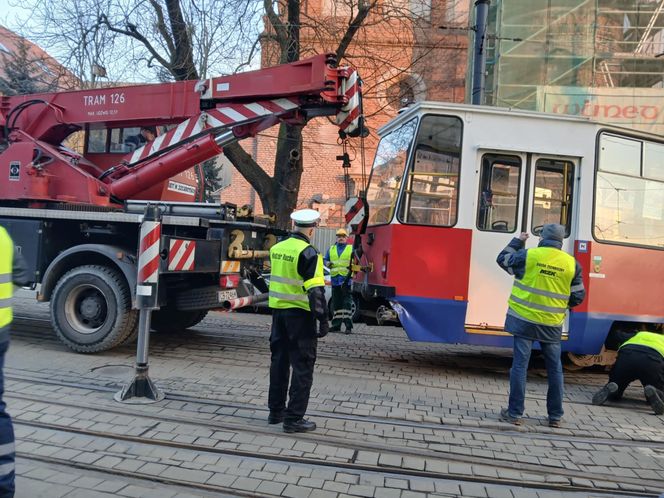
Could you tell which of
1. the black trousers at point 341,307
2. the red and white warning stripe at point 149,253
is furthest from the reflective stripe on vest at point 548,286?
the black trousers at point 341,307

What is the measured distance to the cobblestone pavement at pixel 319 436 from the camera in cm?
365

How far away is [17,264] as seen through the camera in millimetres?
2988

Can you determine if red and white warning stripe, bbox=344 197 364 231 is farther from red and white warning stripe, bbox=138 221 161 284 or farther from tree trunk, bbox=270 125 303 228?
tree trunk, bbox=270 125 303 228

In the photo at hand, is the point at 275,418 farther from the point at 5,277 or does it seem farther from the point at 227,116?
the point at 227,116

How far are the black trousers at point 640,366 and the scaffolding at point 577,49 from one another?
11464mm

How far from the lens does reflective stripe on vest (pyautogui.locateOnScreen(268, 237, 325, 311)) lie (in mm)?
4441

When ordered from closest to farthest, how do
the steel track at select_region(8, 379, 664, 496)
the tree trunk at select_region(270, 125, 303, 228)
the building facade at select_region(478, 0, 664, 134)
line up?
the steel track at select_region(8, 379, 664, 496) < the tree trunk at select_region(270, 125, 303, 228) < the building facade at select_region(478, 0, 664, 134)

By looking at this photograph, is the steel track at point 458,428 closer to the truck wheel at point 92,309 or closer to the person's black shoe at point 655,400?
the person's black shoe at point 655,400

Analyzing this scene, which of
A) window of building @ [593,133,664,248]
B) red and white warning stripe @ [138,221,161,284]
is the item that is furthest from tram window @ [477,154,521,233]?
red and white warning stripe @ [138,221,161,284]

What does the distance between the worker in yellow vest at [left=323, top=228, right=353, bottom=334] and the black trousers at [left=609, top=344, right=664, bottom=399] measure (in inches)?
186

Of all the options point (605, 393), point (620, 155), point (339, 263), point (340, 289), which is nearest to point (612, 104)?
point (620, 155)

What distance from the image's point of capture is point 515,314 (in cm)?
515

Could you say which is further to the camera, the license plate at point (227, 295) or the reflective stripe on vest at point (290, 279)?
the license plate at point (227, 295)

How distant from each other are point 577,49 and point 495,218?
11.8 meters
